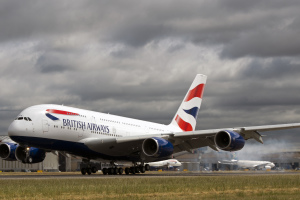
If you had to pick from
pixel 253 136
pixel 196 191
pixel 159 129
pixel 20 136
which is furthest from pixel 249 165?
pixel 196 191

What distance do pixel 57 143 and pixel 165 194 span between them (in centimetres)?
2329

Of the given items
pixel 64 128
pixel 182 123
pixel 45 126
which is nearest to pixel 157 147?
pixel 64 128

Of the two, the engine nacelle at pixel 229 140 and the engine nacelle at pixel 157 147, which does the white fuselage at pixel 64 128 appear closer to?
the engine nacelle at pixel 157 147

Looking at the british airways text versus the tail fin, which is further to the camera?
the tail fin

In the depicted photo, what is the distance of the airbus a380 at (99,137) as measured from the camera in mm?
43750

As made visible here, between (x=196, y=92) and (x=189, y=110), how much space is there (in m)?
2.52

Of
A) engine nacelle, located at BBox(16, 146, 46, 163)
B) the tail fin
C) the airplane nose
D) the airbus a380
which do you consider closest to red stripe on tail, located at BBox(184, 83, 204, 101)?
the tail fin

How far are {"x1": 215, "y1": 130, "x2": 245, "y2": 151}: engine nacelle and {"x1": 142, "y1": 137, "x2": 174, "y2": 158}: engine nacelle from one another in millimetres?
4502

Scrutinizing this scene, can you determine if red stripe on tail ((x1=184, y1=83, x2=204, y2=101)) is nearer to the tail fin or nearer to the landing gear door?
the tail fin

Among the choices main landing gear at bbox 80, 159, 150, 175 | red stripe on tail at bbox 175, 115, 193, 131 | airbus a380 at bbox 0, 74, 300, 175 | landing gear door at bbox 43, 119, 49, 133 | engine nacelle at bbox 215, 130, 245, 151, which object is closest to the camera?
engine nacelle at bbox 215, 130, 245, 151

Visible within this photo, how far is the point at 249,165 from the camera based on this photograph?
5103 inches

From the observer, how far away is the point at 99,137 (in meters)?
49.2

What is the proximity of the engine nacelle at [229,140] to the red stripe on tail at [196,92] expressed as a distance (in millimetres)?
18316

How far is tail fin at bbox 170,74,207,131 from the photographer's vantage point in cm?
6169
